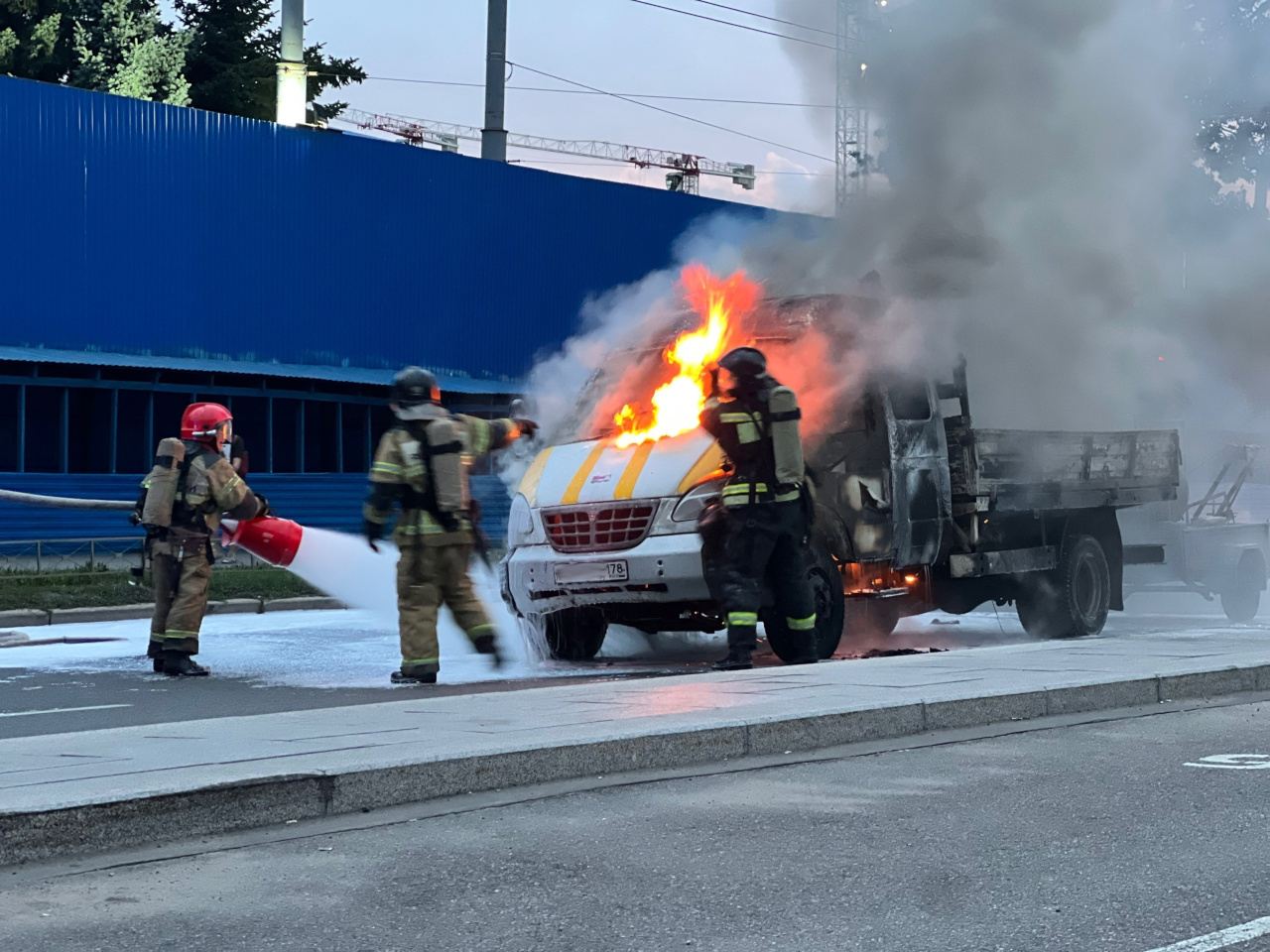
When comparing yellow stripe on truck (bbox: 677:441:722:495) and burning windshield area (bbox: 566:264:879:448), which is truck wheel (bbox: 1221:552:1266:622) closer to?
burning windshield area (bbox: 566:264:879:448)

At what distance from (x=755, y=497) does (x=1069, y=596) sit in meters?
4.24

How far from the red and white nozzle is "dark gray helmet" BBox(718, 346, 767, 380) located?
3.56 m

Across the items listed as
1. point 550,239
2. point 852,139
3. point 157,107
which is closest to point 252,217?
point 157,107

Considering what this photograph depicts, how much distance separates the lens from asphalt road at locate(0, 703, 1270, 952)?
4.36 m

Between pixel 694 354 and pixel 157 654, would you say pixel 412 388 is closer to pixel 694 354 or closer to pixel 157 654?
pixel 694 354

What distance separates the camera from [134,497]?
26.4 m

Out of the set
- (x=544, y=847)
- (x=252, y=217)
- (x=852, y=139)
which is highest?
(x=252, y=217)

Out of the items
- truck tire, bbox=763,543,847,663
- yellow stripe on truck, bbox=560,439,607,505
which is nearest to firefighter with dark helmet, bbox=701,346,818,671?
truck tire, bbox=763,543,847,663

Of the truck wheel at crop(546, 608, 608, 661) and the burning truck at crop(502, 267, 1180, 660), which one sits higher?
the burning truck at crop(502, 267, 1180, 660)

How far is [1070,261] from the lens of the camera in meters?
13.9

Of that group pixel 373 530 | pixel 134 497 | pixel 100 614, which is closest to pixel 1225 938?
pixel 373 530

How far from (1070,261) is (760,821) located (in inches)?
360

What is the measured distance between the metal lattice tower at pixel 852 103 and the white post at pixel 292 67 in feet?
53.8

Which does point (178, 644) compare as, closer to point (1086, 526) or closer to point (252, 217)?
point (1086, 526)
